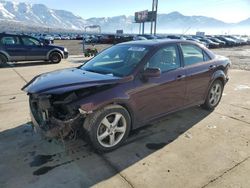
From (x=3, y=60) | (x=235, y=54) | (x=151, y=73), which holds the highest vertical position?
(x=151, y=73)

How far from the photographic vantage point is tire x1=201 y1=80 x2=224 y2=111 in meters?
→ 5.32

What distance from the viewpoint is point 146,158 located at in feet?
11.5

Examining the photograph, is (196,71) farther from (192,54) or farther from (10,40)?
(10,40)

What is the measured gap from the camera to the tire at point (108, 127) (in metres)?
3.34

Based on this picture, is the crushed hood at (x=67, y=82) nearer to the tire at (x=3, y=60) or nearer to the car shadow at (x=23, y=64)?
the car shadow at (x=23, y=64)

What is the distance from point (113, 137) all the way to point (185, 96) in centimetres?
174

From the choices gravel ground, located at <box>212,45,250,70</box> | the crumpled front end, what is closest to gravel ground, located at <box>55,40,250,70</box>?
gravel ground, located at <box>212,45,250,70</box>

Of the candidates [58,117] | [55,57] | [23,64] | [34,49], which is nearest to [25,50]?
[34,49]

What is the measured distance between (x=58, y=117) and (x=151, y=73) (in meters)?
1.51

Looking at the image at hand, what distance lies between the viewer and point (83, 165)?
130 inches

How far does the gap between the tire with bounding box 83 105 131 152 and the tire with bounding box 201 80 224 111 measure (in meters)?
2.37

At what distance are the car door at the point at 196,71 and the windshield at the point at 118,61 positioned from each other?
1005mm

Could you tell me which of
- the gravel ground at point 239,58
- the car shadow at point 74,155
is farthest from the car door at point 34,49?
the gravel ground at point 239,58

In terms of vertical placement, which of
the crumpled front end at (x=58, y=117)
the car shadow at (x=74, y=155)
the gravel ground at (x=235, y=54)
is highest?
the crumpled front end at (x=58, y=117)
